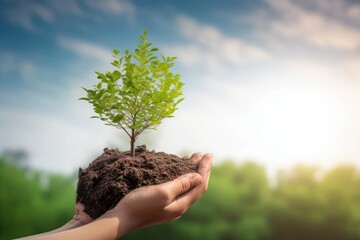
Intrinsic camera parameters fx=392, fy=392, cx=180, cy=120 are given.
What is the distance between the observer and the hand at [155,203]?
2668 mm

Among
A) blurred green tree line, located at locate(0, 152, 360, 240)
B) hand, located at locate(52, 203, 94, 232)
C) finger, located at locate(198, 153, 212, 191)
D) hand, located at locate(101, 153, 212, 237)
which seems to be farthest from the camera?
blurred green tree line, located at locate(0, 152, 360, 240)

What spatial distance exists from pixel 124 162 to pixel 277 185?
27.1 ft

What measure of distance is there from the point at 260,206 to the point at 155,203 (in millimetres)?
8396

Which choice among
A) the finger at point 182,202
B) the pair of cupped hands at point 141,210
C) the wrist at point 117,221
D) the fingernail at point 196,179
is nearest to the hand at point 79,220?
the pair of cupped hands at point 141,210

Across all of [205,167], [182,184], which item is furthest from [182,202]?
[205,167]

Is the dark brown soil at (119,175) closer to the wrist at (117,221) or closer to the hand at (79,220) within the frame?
the hand at (79,220)

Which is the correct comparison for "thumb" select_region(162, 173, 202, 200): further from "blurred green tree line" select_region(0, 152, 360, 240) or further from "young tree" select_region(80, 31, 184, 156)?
"blurred green tree line" select_region(0, 152, 360, 240)

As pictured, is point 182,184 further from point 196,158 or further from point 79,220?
point 79,220

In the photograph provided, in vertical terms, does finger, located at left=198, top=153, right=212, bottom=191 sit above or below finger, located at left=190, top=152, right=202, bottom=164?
below

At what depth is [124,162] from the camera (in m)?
2.99

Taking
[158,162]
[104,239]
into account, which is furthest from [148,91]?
[104,239]

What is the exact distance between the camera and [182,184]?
112 inches

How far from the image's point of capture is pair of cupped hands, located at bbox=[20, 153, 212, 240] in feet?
8.38

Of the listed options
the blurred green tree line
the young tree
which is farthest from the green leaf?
the blurred green tree line
